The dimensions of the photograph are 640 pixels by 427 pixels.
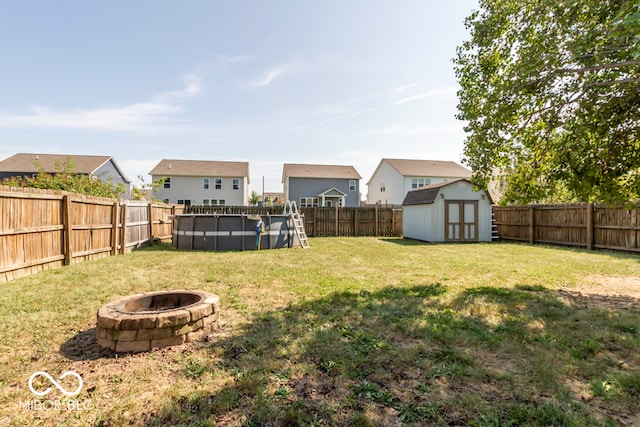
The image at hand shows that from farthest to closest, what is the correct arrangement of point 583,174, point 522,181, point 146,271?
point 146,271
point 522,181
point 583,174

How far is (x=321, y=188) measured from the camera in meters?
33.0

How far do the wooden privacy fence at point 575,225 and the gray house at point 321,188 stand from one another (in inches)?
691

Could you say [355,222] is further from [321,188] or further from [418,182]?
[418,182]

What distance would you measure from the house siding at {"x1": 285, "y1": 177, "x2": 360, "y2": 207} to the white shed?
16820mm

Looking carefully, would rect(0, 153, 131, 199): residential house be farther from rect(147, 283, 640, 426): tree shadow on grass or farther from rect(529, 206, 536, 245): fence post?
rect(529, 206, 536, 245): fence post

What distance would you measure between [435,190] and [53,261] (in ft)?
52.6

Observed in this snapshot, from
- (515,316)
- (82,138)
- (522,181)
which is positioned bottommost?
(515,316)

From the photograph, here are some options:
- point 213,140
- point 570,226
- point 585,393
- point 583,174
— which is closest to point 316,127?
point 213,140

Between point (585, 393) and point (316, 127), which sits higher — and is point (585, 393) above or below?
below

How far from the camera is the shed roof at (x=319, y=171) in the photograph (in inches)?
1297

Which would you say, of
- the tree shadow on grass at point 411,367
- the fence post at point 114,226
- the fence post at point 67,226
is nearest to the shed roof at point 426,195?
the tree shadow on grass at point 411,367

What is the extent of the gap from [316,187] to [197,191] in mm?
13243

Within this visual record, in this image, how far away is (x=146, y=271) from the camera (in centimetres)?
730

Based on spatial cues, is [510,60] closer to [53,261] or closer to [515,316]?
[515,316]
